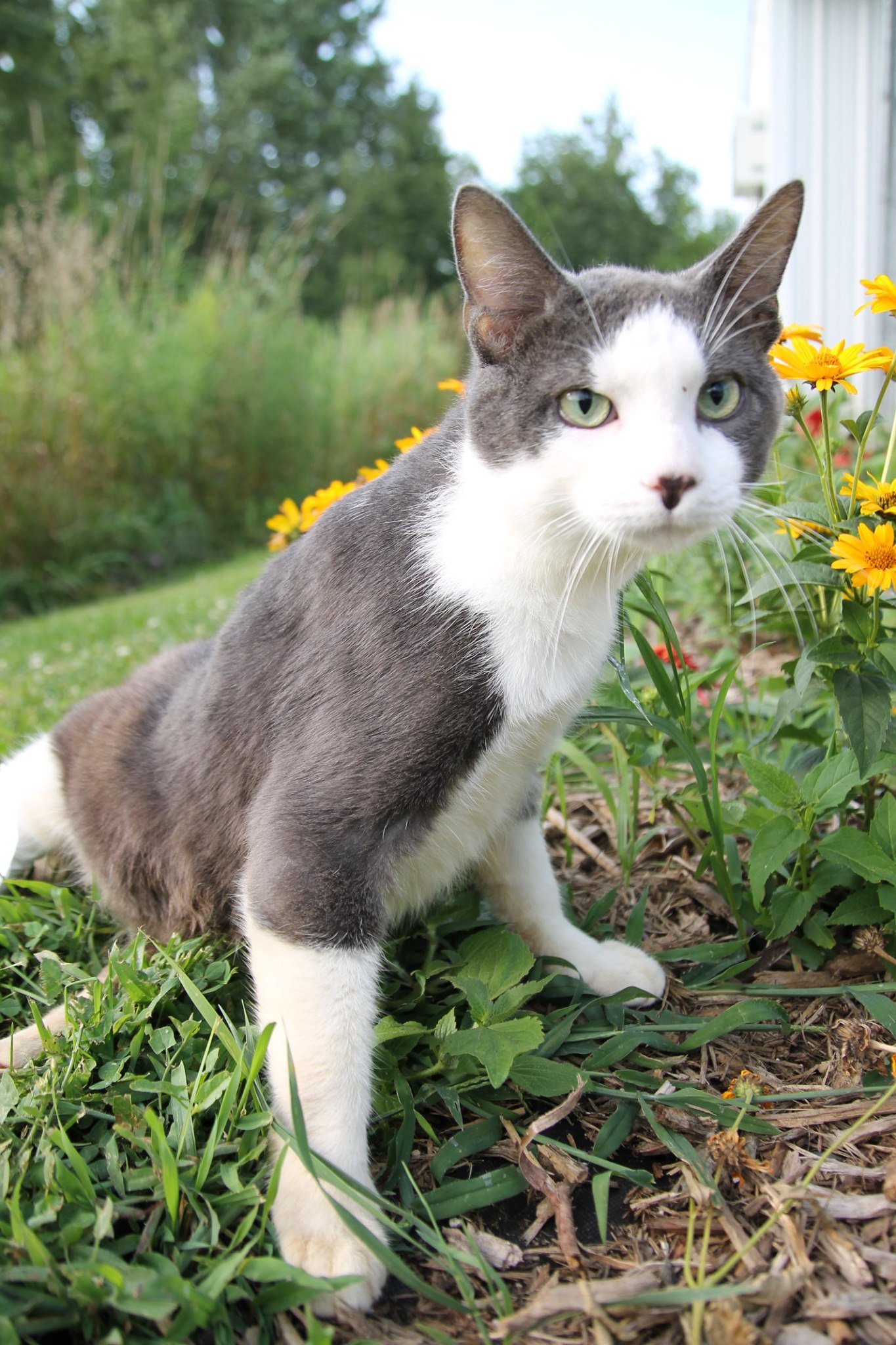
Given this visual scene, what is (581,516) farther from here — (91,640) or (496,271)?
(91,640)

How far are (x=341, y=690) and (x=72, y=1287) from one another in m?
0.75

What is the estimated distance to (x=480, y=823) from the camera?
142cm

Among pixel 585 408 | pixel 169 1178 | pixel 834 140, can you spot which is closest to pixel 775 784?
pixel 585 408

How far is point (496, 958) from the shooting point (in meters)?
→ 1.43

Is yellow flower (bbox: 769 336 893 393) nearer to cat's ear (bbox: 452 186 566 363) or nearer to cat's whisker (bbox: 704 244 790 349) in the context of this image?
cat's whisker (bbox: 704 244 790 349)

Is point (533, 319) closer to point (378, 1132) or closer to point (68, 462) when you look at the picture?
point (378, 1132)

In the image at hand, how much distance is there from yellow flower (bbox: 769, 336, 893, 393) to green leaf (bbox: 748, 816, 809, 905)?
2.16ft

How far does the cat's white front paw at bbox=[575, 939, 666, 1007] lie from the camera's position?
1527mm

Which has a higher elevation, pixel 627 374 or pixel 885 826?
pixel 627 374

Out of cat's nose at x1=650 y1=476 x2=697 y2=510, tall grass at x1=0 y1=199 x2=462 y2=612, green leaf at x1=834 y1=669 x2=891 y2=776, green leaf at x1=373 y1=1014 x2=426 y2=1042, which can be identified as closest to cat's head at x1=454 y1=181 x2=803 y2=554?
cat's nose at x1=650 y1=476 x2=697 y2=510

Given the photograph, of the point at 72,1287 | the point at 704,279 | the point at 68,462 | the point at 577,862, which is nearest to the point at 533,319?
the point at 704,279

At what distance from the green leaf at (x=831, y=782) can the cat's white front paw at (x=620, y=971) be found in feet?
1.27

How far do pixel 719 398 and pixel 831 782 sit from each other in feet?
2.02

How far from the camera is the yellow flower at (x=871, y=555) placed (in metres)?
1.25
